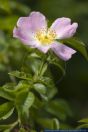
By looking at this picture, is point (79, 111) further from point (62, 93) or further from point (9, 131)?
point (9, 131)

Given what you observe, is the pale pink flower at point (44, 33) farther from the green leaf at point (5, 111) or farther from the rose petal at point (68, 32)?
the green leaf at point (5, 111)

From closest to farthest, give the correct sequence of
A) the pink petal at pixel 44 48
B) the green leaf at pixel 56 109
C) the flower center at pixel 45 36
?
the pink petal at pixel 44 48, the flower center at pixel 45 36, the green leaf at pixel 56 109

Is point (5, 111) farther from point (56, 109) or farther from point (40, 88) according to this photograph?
point (56, 109)

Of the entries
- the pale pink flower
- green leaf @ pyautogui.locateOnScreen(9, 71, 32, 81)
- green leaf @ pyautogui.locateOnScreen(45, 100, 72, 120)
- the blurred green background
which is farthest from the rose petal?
the blurred green background

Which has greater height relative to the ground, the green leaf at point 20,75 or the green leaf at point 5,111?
the green leaf at point 20,75

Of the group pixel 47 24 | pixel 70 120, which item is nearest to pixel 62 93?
pixel 70 120

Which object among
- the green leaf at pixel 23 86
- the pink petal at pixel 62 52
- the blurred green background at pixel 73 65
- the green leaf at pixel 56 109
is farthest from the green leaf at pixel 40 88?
the blurred green background at pixel 73 65

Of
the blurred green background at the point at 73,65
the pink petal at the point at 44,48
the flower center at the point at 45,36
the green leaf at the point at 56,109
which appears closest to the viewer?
the pink petal at the point at 44,48

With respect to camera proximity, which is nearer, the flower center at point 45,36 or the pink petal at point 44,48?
the pink petal at point 44,48

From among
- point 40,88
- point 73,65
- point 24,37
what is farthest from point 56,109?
point 73,65
